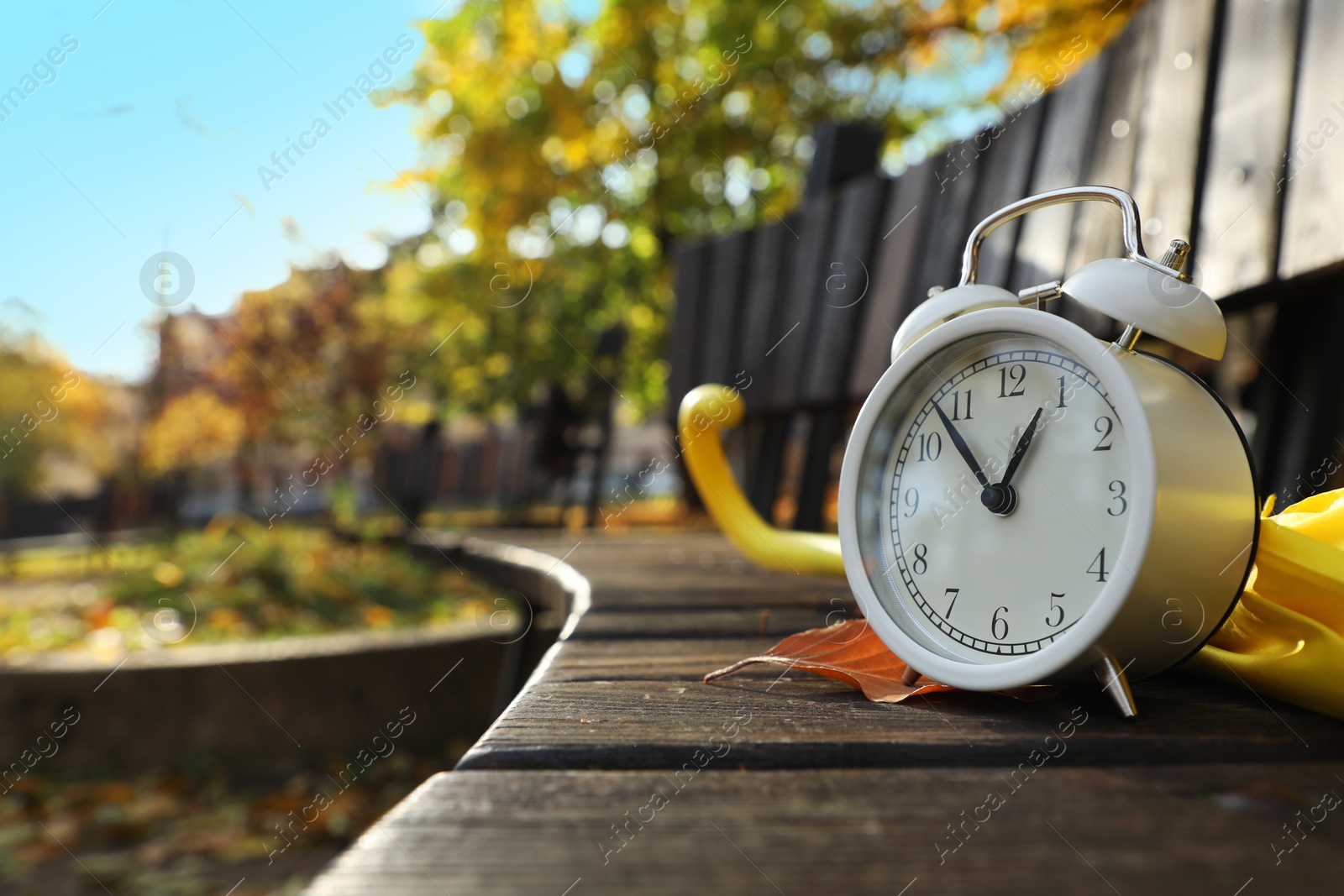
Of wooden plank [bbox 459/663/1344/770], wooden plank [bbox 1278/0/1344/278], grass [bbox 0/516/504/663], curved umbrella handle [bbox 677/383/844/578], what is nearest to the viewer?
wooden plank [bbox 459/663/1344/770]

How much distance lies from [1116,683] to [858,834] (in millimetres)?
365

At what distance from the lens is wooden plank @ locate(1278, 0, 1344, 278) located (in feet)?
4.41

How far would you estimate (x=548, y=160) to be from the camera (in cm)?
991

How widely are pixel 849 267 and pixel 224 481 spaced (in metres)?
→ 27.8

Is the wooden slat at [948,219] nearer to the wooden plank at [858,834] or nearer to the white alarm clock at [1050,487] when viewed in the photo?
the white alarm clock at [1050,487]

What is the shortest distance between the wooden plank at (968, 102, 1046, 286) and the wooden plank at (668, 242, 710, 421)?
70.7 inches

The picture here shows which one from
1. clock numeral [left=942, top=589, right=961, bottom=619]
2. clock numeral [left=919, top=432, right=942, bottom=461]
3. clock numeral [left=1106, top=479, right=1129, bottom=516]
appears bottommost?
clock numeral [left=942, top=589, right=961, bottom=619]

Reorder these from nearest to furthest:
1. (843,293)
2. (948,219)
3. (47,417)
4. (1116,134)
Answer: (1116,134), (948,219), (843,293), (47,417)

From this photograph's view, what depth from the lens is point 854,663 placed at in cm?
98

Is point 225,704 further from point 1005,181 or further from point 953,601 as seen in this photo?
point 953,601

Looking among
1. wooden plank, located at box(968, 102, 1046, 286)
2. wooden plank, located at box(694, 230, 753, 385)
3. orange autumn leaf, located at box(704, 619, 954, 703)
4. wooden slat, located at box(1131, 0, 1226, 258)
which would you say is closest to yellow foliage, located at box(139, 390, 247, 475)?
wooden plank, located at box(694, 230, 753, 385)

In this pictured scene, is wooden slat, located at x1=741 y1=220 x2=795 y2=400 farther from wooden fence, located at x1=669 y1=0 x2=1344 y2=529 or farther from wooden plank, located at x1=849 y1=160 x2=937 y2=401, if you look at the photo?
wooden plank, located at x1=849 y1=160 x2=937 y2=401

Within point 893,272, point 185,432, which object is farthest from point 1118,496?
point 185,432

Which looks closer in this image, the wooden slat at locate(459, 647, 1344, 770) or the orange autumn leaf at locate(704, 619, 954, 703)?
the wooden slat at locate(459, 647, 1344, 770)
